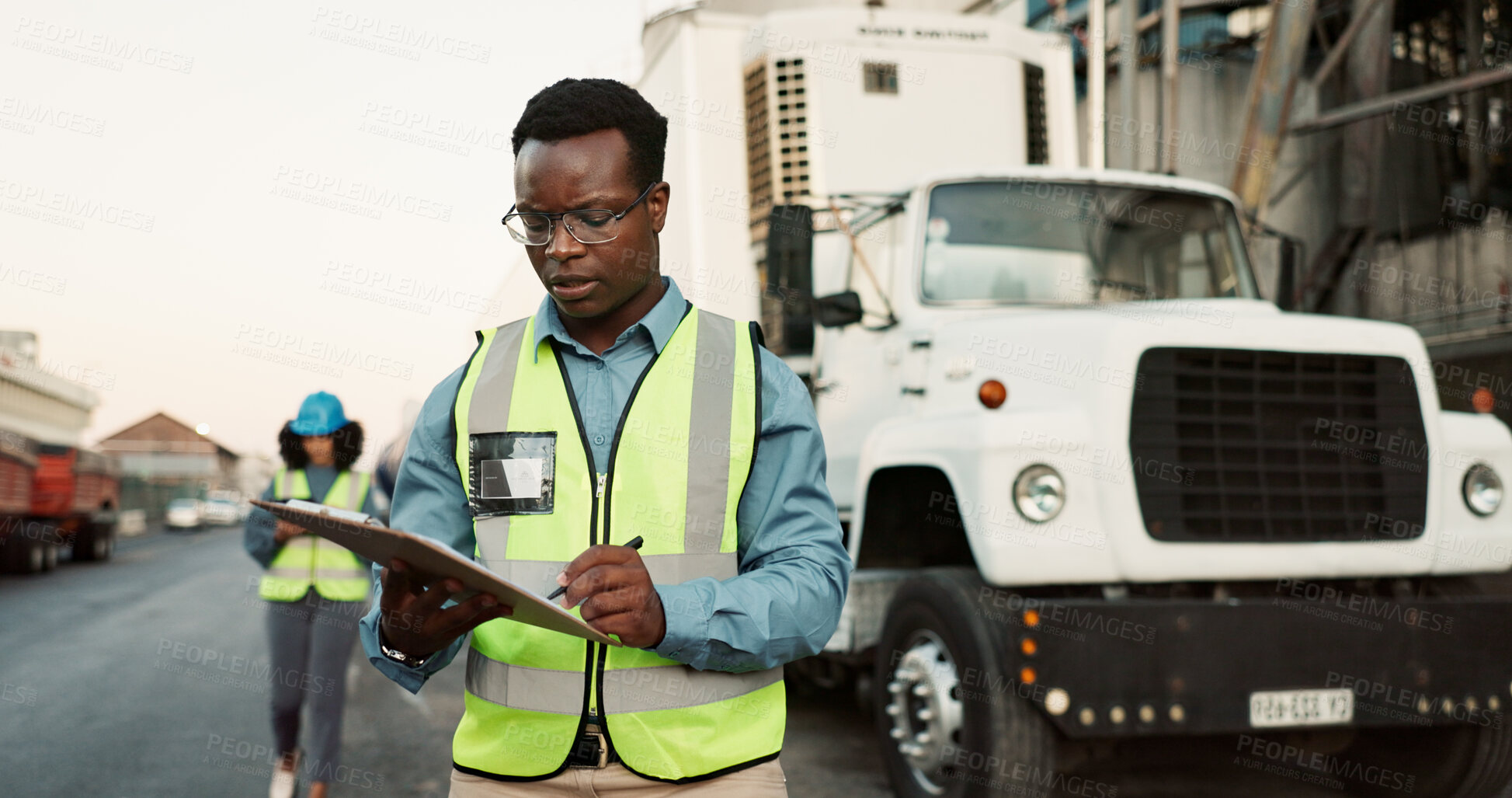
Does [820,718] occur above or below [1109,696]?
below

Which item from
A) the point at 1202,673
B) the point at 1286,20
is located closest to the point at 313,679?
the point at 1202,673

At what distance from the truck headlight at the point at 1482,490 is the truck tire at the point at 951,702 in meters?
2.04

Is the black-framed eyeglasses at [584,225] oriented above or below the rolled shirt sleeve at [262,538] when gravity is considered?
above

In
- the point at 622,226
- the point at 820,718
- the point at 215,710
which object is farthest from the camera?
the point at 215,710

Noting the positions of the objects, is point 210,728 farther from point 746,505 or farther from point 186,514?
point 186,514

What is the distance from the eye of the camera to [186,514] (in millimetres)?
58969

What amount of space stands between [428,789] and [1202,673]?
361 cm

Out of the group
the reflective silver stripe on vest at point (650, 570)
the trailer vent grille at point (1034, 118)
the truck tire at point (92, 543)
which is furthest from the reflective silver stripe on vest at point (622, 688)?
the truck tire at point (92, 543)

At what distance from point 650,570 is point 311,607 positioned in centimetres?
385

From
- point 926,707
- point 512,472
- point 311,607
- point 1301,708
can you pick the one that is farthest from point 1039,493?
point 311,607

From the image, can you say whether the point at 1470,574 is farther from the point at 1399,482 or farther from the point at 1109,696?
the point at 1109,696

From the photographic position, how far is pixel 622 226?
1897mm

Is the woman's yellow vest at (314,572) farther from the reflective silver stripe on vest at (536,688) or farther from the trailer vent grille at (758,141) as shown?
the reflective silver stripe on vest at (536,688)

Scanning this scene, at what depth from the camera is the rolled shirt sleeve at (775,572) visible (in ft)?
5.68
